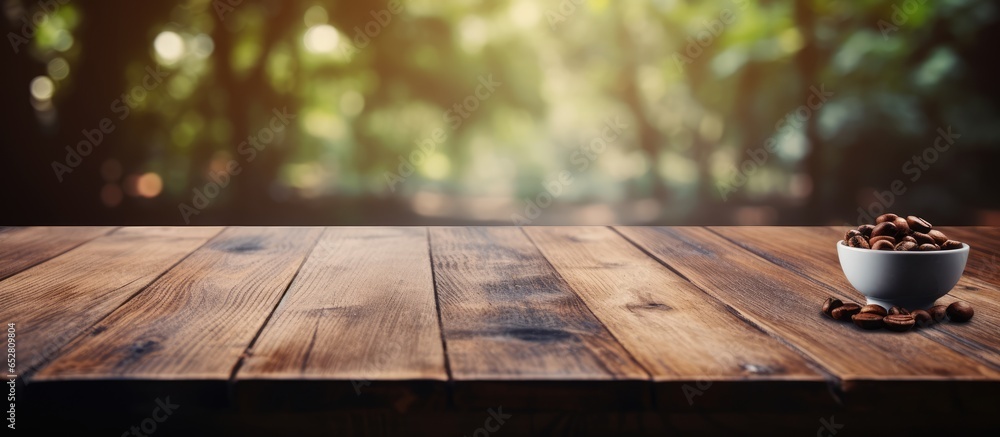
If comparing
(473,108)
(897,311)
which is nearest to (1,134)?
(473,108)

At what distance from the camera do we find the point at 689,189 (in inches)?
127

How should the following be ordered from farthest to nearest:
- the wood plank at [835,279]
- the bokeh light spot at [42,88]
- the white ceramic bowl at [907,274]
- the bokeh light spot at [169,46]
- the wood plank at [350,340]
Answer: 1. the bokeh light spot at [169,46]
2. the bokeh light spot at [42,88]
3. the white ceramic bowl at [907,274]
4. the wood plank at [835,279]
5. the wood plank at [350,340]

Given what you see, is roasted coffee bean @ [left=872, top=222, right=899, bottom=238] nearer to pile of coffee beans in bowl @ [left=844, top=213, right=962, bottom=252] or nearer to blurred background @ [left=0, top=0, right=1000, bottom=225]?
pile of coffee beans in bowl @ [left=844, top=213, right=962, bottom=252]

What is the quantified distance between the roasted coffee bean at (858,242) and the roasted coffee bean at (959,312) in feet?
0.37

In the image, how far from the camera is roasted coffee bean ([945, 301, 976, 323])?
0.98 metres

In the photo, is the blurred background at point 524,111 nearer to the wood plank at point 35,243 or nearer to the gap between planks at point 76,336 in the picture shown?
the wood plank at point 35,243

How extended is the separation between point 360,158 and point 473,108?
0.43 metres

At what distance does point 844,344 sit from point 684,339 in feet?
0.50

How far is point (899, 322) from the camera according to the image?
935mm

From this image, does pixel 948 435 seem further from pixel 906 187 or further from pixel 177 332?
pixel 906 187

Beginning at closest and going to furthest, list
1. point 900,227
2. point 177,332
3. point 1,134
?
point 177,332, point 900,227, point 1,134

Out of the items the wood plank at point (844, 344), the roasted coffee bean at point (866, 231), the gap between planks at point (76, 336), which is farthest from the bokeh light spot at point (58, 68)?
the roasted coffee bean at point (866, 231)

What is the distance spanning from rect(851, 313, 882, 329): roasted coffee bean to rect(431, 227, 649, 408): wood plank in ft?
0.89

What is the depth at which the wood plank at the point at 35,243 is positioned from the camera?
54.4 inches
